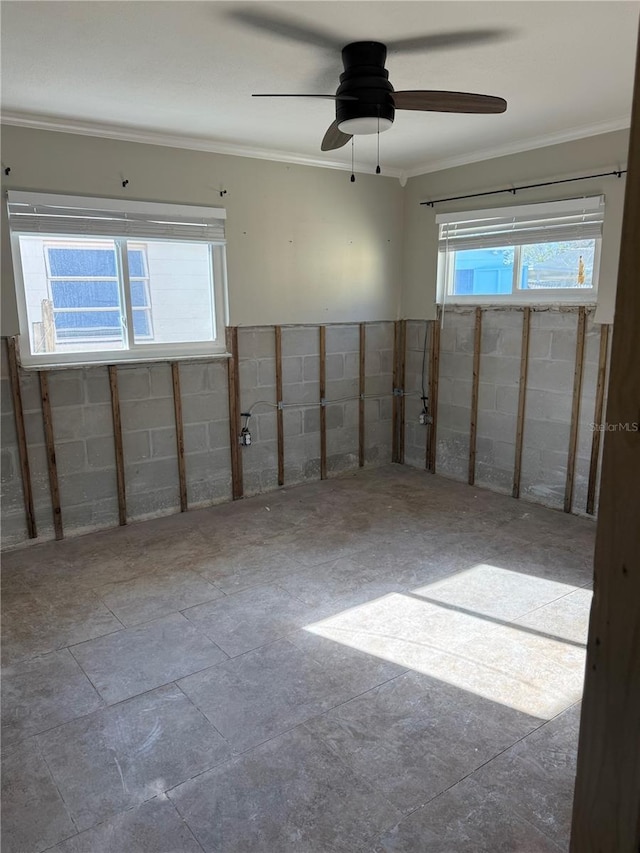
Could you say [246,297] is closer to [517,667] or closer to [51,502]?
[51,502]

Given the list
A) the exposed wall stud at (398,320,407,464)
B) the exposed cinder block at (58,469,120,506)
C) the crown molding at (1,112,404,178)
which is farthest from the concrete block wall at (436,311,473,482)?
the exposed cinder block at (58,469,120,506)

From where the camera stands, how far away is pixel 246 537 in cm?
433

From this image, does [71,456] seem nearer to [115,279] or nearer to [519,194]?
[115,279]

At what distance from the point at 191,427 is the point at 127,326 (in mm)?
935

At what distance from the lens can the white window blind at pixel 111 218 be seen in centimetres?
387

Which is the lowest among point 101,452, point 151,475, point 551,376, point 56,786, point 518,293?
point 56,786

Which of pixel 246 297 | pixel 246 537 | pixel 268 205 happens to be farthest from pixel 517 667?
pixel 268 205

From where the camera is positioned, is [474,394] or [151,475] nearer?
[151,475]

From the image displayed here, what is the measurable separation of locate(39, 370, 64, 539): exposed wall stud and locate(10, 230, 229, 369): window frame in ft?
0.52

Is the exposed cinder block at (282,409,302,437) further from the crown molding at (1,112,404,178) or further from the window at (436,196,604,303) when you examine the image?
the crown molding at (1,112,404,178)

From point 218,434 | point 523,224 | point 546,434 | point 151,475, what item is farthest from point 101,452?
point 523,224

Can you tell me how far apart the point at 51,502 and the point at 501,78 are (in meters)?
3.93

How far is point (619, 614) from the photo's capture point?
742 mm

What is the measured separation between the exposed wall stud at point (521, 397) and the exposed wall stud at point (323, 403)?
1.71 m
